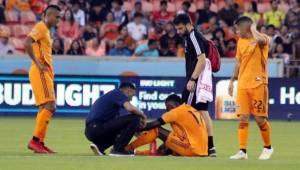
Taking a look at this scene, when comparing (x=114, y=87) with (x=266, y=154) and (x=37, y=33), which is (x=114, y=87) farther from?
(x=266, y=154)

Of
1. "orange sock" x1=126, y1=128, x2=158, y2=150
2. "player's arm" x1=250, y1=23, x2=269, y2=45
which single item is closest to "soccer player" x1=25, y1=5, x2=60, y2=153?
"orange sock" x1=126, y1=128, x2=158, y2=150

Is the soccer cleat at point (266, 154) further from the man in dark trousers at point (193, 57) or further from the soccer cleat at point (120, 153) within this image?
the soccer cleat at point (120, 153)

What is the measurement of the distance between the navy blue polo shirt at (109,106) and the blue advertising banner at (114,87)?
Result: 1075 centimetres

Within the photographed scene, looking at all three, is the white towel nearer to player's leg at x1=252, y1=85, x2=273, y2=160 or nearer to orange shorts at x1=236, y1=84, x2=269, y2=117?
orange shorts at x1=236, y1=84, x2=269, y2=117

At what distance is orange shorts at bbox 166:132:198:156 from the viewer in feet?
52.2

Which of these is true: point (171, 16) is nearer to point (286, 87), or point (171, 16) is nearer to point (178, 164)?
point (286, 87)

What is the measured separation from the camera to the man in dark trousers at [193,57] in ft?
52.7

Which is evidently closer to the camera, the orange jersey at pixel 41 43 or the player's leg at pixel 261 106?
the player's leg at pixel 261 106

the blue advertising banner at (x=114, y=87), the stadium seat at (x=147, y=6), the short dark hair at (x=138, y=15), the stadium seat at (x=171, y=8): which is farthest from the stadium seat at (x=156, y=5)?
the blue advertising banner at (x=114, y=87)

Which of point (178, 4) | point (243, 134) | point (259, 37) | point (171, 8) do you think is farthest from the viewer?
point (178, 4)

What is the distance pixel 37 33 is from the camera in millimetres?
16484

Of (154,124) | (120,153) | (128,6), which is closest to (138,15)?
(128,6)

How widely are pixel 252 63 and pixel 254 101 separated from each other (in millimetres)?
561

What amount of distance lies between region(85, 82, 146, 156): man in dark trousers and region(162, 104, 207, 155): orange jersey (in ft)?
1.51
